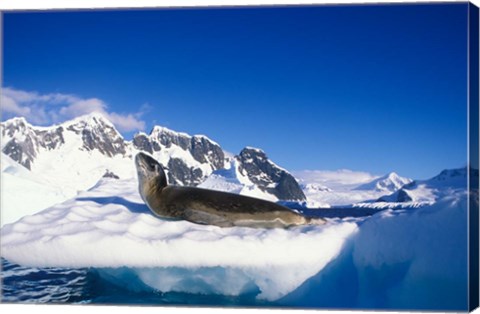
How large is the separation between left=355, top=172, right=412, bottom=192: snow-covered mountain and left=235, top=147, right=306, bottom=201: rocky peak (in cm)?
70

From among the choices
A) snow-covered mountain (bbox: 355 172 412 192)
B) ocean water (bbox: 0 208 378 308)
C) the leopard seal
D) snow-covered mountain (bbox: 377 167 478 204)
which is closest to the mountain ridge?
the leopard seal

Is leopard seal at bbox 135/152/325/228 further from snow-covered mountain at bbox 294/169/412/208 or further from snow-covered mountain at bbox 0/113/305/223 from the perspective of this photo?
snow-covered mountain at bbox 294/169/412/208

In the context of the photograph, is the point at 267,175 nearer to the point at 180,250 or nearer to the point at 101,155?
the point at 180,250

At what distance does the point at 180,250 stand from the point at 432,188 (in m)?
2.60

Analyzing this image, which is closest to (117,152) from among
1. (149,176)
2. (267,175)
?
(149,176)

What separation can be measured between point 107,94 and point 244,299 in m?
Result: 2.66

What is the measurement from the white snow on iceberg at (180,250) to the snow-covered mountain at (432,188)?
586 millimetres

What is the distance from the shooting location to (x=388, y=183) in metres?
8.63

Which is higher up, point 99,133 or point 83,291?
point 99,133

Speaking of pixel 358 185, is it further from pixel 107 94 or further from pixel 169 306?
pixel 107 94

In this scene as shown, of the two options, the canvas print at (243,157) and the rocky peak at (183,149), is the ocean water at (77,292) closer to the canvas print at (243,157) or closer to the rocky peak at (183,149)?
Result: the canvas print at (243,157)

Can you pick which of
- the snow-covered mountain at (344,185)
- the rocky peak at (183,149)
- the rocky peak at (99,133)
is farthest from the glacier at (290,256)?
the rocky peak at (99,133)

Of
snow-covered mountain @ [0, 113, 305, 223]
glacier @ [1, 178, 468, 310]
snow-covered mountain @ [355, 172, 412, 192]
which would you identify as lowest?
glacier @ [1, 178, 468, 310]

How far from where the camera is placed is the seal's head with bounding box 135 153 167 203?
9164 mm
